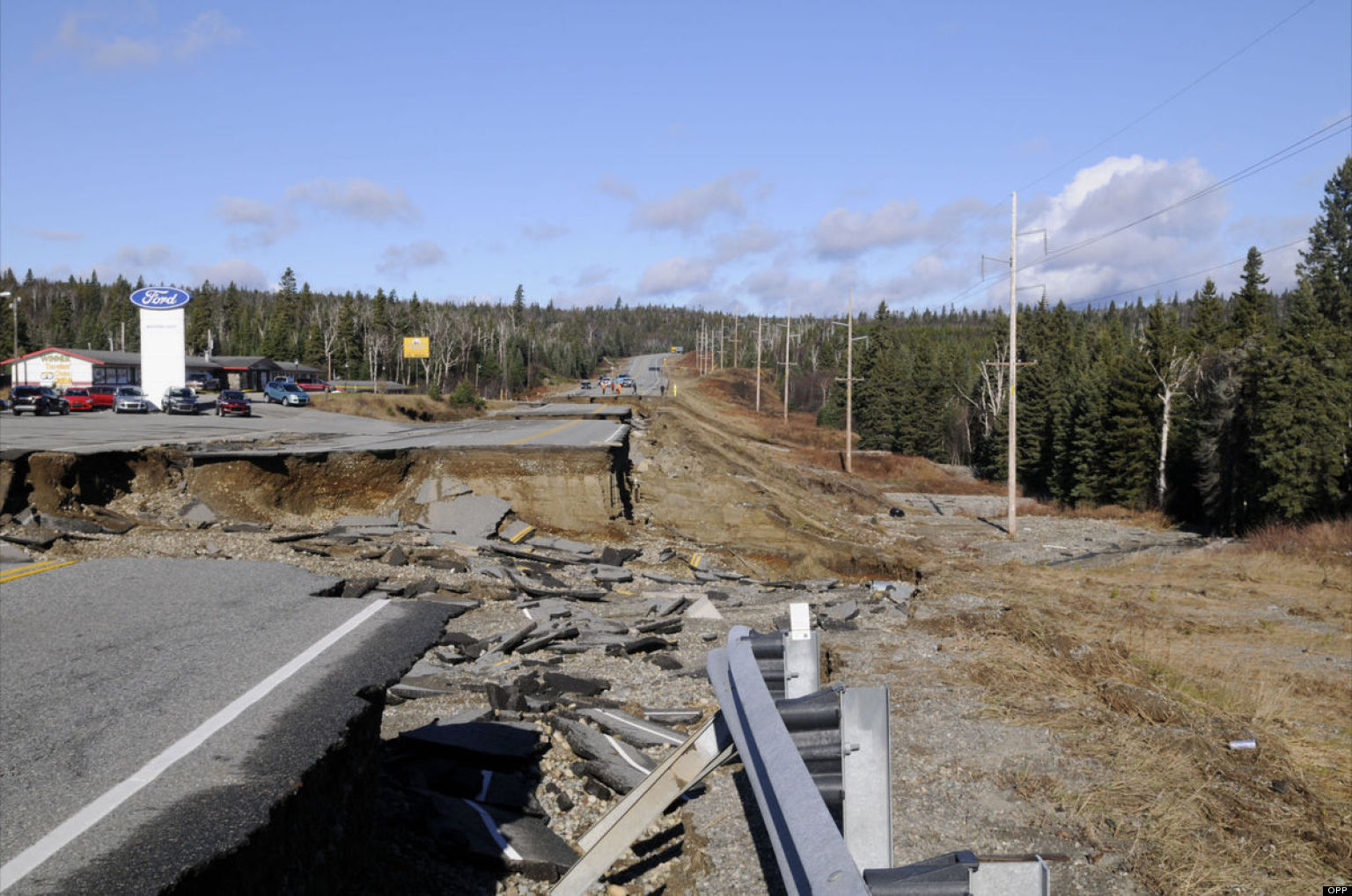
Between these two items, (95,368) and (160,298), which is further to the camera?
(95,368)

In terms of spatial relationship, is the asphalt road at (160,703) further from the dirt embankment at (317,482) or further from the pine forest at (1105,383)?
the pine forest at (1105,383)

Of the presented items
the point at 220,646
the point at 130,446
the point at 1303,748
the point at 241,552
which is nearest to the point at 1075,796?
the point at 1303,748

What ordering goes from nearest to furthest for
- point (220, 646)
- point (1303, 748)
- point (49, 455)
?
point (220, 646), point (1303, 748), point (49, 455)

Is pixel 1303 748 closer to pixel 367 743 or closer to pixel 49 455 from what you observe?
pixel 367 743

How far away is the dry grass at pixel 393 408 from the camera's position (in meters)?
61.2

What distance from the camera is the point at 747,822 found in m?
6.44

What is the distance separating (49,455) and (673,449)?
22.5m

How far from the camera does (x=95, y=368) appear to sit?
7762 cm

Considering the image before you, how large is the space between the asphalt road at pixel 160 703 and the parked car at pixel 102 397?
48.9m

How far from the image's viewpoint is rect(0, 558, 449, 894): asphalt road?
4156 millimetres

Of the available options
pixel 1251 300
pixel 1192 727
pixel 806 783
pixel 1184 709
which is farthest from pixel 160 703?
pixel 1251 300

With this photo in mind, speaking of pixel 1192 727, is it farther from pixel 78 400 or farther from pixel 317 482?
pixel 78 400

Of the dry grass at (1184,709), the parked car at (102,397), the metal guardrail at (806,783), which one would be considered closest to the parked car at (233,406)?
the parked car at (102,397)

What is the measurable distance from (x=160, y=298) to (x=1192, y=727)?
193ft
